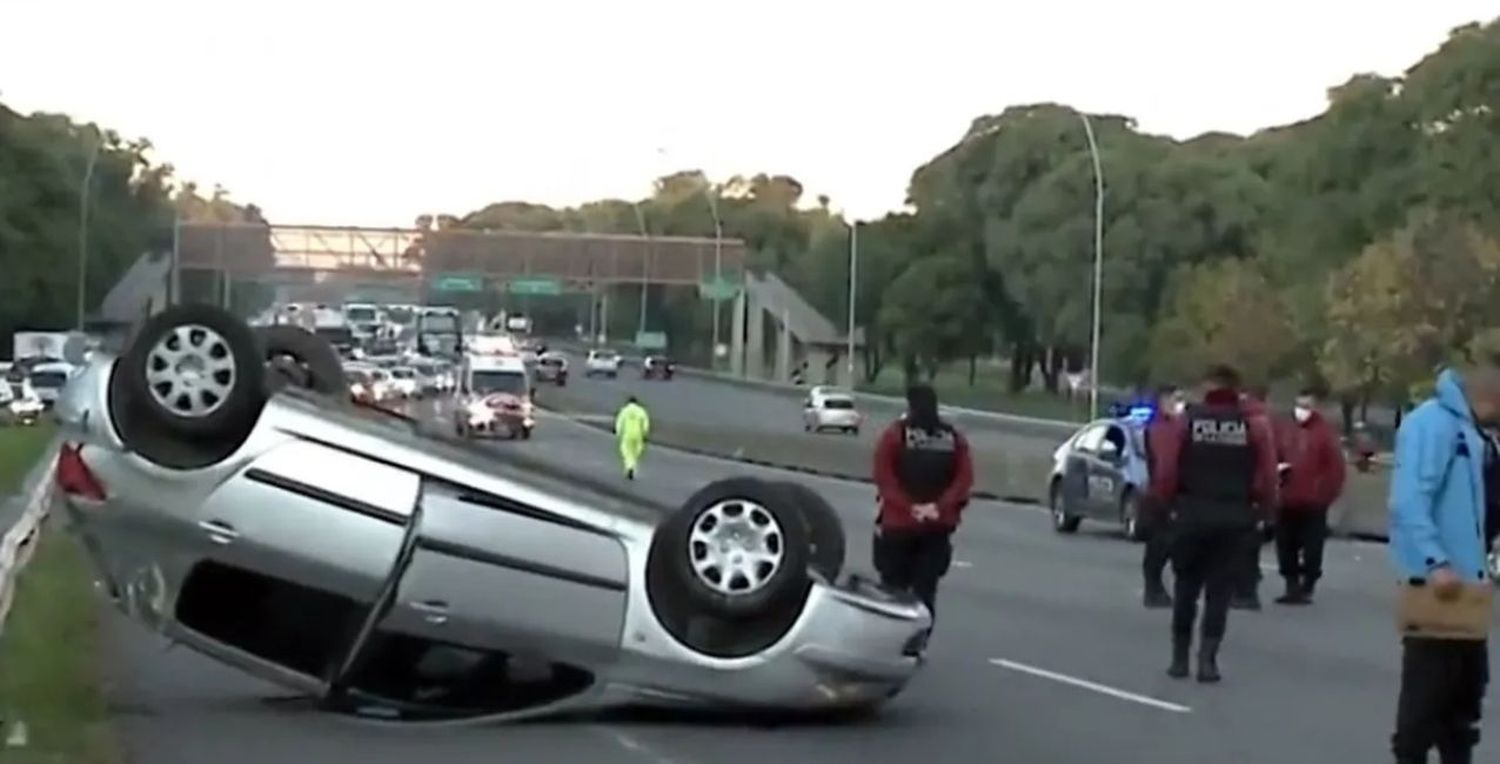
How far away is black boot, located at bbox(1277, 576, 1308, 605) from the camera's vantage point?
23766mm

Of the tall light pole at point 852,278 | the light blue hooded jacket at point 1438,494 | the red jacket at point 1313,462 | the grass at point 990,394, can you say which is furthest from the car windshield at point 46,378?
the light blue hooded jacket at point 1438,494

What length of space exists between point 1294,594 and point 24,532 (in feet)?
32.3

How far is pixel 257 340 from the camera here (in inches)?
542

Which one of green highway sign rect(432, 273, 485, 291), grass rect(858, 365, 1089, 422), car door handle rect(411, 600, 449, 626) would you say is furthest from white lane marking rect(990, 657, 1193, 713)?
green highway sign rect(432, 273, 485, 291)

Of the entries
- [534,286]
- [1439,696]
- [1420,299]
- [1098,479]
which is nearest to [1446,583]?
[1439,696]

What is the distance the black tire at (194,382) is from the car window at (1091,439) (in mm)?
22116

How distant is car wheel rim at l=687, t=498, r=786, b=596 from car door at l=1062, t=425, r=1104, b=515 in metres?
21.4

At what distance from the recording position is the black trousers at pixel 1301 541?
23359 mm

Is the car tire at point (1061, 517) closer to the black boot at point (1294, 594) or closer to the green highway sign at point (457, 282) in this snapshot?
the black boot at point (1294, 594)

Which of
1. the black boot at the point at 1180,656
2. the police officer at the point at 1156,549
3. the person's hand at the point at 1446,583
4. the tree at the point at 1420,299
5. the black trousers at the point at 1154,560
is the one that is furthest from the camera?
the tree at the point at 1420,299

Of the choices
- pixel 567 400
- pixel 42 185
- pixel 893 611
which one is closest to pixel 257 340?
pixel 893 611

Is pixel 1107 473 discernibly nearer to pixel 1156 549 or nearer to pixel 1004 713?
pixel 1156 549

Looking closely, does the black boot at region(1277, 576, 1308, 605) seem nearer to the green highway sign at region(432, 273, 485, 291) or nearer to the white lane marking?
the white lane marking

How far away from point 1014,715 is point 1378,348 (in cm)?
5414
